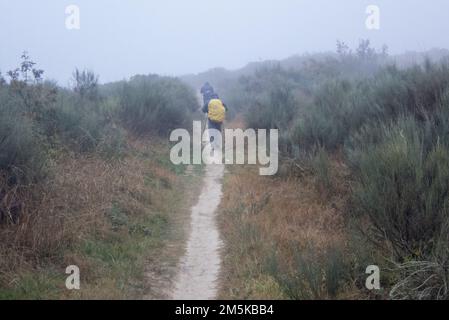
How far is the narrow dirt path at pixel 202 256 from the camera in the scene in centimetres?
568

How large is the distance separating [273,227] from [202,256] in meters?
1.28

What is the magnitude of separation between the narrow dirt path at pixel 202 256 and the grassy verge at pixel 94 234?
244 mm

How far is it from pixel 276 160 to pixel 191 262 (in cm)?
446

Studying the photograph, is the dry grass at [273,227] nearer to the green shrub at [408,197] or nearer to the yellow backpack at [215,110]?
the green shrub at [408,197]

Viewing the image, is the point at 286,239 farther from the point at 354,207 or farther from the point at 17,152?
the point at 17,152

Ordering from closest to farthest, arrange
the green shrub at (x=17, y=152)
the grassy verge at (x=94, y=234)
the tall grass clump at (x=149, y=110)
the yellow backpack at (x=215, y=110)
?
1. the grassy verge at (x=94, y=234)
2. the green shrub at (x=17, y=152)
3. the yellow backpack at (x=215, y=110)
4. the tall grass clump at (x=149, y=110)

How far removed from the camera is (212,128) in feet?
45.3

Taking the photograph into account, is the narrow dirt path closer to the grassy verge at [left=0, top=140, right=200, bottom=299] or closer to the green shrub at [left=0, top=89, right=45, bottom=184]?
the grassy verge at [left=0, top=140, right=200, bottom=299]

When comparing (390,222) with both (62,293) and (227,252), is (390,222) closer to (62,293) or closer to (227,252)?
(227,252)

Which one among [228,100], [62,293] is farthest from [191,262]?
[228,100]

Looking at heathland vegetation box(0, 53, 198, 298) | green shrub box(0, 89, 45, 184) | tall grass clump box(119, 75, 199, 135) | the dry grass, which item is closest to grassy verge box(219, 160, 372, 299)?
the dry grass

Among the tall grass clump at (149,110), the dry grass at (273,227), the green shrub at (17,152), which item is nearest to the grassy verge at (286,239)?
the dry grass at (273,227)

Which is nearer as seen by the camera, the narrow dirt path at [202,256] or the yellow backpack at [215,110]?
the narrow dirt path at [202,256]

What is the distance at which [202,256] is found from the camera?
682 centimetres
